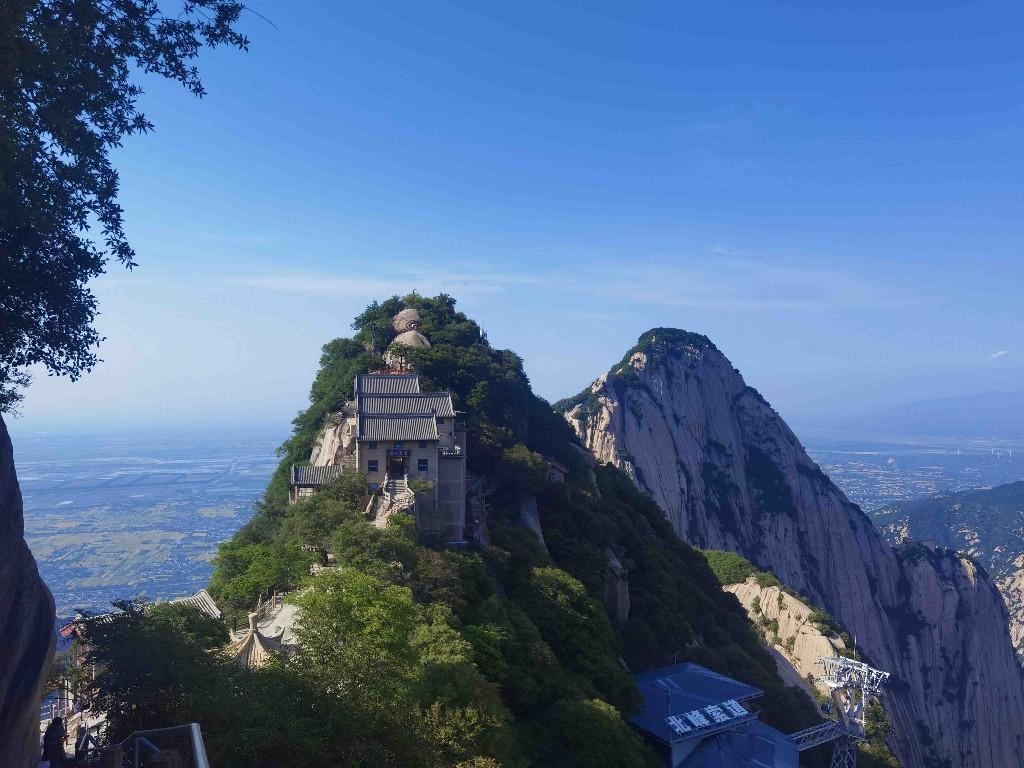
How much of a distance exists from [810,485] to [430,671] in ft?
276

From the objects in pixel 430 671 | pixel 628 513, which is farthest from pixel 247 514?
pixel 430 671

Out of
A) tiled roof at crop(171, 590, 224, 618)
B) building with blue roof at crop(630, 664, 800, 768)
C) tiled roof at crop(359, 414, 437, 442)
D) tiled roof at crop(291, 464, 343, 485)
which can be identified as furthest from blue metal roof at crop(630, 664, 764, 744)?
tiled roof at crop(171, 590, 224, 618)

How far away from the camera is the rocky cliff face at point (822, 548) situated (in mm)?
74250

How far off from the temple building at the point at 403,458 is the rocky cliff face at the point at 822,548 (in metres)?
45.6

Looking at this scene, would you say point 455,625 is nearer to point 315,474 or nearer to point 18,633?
point 315,474

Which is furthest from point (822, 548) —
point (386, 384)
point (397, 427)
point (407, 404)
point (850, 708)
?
point (397, 427)

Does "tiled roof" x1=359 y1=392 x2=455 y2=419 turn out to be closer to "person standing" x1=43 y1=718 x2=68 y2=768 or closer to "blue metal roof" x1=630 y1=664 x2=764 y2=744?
"blue metal roof" x1=630 y1=664 x2=764 y2=744

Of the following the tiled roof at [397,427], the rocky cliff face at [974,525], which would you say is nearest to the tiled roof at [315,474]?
the tiled roof at [397,427]

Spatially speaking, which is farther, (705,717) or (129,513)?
(129,513)

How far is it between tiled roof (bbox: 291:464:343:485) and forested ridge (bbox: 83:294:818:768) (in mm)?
1974

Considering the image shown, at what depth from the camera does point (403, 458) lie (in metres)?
28.8

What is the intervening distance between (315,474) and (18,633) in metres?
22.0

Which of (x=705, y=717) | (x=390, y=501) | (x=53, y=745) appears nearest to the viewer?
(x=53, y=745)

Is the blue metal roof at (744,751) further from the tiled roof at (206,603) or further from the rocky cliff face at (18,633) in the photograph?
the rocky cliff face at (18,633)
